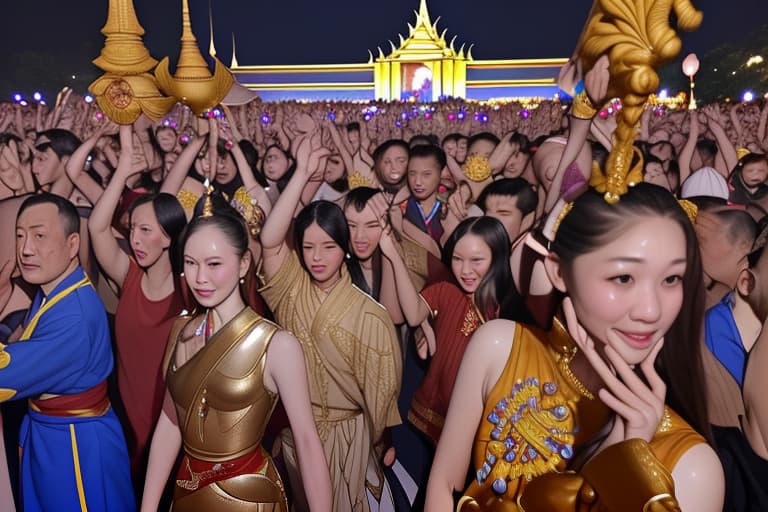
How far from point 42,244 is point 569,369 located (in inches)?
67.2

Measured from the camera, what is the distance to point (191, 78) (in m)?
2.09

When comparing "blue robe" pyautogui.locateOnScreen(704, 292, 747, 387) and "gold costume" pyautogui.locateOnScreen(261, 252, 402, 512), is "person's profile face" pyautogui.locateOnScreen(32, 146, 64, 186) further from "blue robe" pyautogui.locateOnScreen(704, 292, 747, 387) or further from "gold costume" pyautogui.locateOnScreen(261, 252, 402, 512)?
"blue robe" pyautogui.locateOnScreen(704, 292, 747, 387)

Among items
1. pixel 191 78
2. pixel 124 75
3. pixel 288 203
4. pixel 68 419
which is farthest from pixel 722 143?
pixel 68 419

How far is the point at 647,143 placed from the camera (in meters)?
2.13

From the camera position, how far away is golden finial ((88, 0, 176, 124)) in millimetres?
2137

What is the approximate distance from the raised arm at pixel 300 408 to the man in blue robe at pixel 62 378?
2.20ft

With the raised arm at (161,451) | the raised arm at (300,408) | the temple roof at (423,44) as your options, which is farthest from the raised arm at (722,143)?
the raised arm at (161,451)

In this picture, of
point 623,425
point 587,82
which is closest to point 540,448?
point 623,425

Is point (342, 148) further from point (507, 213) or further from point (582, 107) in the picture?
point (582, 107)

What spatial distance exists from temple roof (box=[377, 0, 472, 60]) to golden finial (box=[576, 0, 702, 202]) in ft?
2.42

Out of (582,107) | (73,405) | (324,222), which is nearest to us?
(582,107)

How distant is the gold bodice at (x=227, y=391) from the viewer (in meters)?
2.00

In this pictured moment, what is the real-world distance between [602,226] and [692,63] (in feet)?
3.75

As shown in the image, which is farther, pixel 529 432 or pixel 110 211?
pixel 110 211
